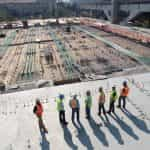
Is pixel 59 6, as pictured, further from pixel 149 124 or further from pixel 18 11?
pixel 149 124

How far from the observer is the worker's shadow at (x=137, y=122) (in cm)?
695

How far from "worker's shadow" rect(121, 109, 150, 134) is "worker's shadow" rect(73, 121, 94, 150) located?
2.00 metres

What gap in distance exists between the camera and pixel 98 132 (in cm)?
691

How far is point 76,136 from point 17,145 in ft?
6.77

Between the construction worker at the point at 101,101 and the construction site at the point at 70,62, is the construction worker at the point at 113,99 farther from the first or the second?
the construction site at the point at 70,62

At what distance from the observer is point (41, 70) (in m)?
14.3

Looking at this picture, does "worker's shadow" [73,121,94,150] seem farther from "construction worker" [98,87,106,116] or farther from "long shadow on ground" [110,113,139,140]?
"long shadow on ground" [110,113,139,140]

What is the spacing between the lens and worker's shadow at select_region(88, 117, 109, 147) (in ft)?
21.2

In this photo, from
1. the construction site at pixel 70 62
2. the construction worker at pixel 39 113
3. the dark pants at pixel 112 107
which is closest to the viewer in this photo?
the construction worker at pixel 39 113

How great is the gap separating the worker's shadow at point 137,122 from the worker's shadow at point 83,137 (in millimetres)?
1997

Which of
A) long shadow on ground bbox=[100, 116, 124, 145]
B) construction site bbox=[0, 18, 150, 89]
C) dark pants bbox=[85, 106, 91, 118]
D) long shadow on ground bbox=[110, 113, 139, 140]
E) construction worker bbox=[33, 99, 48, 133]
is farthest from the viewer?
construction site bbox=[0, 18, 150, 89]

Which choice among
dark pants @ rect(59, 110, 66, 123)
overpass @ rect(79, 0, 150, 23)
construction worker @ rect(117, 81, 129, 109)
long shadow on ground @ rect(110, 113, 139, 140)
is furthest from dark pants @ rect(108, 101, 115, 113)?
overpass @ rect(79, 0, 150, 23)

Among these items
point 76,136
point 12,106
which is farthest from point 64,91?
point 76,136

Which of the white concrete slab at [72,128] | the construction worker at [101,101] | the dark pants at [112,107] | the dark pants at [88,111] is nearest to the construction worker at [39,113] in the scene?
the white concrete slab at [72,128]
